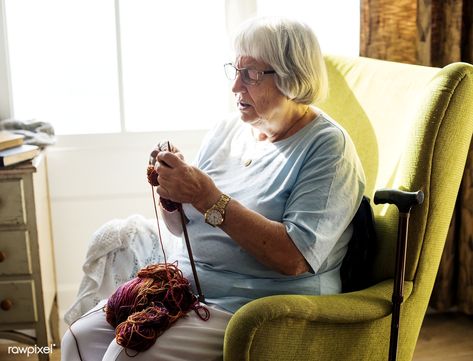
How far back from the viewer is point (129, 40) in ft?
8.80

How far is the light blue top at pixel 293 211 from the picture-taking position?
1.65m

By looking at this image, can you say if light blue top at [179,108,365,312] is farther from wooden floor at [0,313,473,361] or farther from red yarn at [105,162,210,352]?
wooden floor at [0,313,473,361]

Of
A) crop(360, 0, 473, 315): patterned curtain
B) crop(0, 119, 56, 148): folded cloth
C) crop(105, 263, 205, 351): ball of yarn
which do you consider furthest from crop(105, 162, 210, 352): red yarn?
crop(360, 0, 473, 315): patterned curtain

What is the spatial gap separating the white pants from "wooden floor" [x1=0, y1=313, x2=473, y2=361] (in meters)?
0.81

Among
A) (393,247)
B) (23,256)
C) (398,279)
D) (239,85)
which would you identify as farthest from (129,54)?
(398,279)

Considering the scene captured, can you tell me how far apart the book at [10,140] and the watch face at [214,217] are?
2.99ft

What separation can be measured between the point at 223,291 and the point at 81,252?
1221mm

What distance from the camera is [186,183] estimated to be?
1658 mm

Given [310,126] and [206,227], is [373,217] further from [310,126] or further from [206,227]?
[206,227]

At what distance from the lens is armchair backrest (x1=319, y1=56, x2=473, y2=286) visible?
1654mm

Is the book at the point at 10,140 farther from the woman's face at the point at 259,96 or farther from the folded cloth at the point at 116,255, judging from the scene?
the woman's face at the point at 259,96

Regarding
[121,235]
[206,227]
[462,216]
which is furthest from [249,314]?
[462,216]

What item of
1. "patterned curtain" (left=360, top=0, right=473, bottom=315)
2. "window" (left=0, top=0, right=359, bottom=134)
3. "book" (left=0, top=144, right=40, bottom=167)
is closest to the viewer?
"book" (left=0, top=144, right=40, bottom=167)

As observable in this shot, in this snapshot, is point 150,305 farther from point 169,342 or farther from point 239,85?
point 239,85
